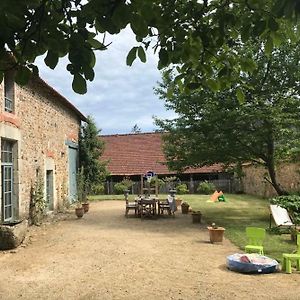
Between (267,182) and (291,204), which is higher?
(267,182)

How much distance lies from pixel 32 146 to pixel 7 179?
2.50m

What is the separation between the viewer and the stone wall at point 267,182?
21.2 meters

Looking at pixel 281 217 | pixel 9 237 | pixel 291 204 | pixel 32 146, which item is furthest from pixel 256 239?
pixel 32 146

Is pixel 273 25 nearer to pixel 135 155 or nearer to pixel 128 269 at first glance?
pixel 128 269

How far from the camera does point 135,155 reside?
34.0 m

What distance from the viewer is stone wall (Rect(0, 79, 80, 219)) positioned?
502 inches

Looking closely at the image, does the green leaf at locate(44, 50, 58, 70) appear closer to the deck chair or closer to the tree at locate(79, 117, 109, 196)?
the deck chair

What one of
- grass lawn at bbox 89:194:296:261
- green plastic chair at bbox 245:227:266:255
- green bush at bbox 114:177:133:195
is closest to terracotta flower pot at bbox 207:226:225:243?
grass lawn at bbox 89:194:296:261

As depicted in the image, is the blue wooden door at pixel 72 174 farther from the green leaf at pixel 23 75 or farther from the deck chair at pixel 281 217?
the green leaf at pixel 23 75

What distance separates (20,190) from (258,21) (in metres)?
11.4

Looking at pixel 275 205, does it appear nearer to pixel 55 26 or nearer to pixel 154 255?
pixel 154 255

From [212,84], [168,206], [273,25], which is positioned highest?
[273,25]

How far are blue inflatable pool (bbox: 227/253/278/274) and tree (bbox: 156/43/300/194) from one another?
275 inches

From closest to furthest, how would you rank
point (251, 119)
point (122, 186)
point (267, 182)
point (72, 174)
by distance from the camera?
point (251, 119)
point (72, 174)
point (267, 182)
point (122, 186)
